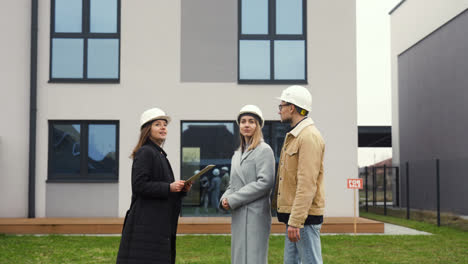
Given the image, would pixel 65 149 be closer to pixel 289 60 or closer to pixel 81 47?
pixel 81 47

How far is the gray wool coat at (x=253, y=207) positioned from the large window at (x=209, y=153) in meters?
8.18

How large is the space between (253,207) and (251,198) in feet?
0.29

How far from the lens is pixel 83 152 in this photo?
41.2ft

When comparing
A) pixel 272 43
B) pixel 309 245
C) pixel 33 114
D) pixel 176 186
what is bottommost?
pixel 309 245

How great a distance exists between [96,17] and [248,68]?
3.93 metres

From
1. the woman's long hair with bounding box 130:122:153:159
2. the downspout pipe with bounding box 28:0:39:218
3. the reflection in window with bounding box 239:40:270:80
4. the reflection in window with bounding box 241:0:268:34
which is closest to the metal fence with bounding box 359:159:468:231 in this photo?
the reflection in window with bounding box 239:40:270:80

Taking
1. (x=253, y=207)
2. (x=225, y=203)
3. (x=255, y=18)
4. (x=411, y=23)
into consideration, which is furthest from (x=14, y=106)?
(x=411, y=23)

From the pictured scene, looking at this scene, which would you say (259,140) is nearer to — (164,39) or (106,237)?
(106,237)

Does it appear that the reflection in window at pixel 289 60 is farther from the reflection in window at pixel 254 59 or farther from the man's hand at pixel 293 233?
the man's hand at pixel 293 233

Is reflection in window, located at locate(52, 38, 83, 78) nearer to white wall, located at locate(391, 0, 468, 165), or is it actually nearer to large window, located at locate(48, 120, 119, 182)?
large window, located at locate(48, 120, 119, 182)

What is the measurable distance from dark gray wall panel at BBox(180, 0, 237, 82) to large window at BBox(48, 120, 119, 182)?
95.7 inches

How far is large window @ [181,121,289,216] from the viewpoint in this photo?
1255cm

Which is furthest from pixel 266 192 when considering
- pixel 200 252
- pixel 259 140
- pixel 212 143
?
pixel 212 143

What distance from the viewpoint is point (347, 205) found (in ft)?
41.0
